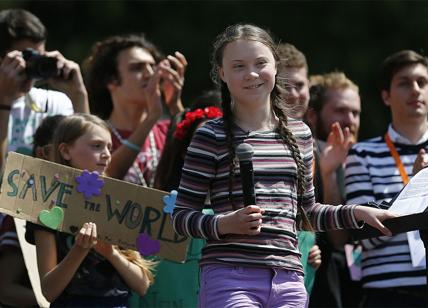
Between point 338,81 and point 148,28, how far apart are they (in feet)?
36.7

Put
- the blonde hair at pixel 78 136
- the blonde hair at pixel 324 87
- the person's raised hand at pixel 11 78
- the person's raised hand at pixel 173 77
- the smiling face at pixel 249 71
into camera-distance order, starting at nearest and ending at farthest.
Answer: the smiling face at pixel 249 71, the blonde hair at pixel 78 136, the person's raised hand at pixel 11 78, the person's raised hand at pixel 173 77, the blonde hair at pixel 324 87

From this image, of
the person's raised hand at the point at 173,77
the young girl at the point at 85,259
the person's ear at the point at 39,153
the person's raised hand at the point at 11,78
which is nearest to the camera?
the young girl at the point at 85,259

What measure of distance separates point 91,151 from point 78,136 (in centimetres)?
9

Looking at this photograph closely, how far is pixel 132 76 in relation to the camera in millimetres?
6758

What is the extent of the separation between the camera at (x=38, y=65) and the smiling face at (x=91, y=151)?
664 millimetres

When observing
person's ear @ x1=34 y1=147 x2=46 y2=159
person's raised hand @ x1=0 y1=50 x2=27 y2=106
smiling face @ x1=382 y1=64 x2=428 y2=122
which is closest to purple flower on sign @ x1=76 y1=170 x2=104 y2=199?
person's ear @ x1=34 y1=147 x2=46 y2=159

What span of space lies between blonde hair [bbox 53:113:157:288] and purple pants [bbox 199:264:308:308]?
95 cm

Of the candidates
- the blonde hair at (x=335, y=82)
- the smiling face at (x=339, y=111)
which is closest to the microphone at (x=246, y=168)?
the smiling face at (x=339, y=111)

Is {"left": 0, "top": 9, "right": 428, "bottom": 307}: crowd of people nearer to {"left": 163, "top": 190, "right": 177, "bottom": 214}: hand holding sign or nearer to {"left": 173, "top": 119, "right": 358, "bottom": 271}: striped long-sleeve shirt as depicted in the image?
{"left": 173, "top": 119, "right": 358, "bottom": 271}: striped long-sleeve shirt

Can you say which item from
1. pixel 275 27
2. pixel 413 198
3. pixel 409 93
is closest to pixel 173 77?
pixel 409 93

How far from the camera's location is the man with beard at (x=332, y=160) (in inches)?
240

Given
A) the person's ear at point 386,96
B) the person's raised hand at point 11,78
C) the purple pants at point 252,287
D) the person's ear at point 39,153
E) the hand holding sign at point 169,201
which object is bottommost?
the purple pants at point 252,287

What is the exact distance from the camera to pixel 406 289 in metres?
5.78

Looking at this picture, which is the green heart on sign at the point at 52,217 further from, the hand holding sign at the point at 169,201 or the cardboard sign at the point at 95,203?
the hand holding sign at the point at 169,201
